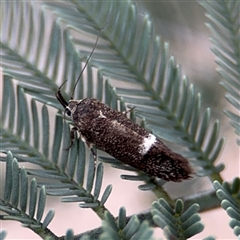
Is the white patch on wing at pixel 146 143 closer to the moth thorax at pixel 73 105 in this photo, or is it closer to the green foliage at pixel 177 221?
the moth thorax at pixel 73 105

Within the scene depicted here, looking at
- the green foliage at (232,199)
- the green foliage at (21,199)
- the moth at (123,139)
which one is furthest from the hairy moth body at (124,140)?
the green foliage at (21,199)

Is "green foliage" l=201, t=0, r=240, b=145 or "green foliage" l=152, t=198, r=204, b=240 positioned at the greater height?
"green foliage" l=201, t=0, r=240, b=145

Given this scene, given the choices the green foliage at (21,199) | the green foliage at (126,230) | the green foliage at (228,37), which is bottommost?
the green foliage at (21,199)

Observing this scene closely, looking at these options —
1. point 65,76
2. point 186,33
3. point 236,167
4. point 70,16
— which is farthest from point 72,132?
point 236,167

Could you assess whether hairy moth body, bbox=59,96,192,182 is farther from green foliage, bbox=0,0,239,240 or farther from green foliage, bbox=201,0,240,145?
green foliage, bbox=201,0,240,145

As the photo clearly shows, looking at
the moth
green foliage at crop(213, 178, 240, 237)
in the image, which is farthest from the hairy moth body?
green foliage at crop(213, 178, 240, 237)

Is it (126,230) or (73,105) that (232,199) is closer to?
(126,230)
